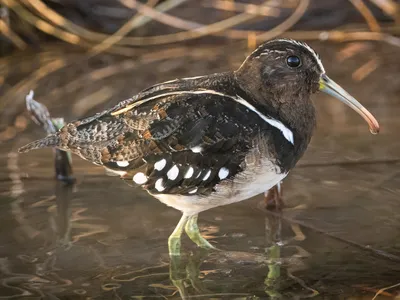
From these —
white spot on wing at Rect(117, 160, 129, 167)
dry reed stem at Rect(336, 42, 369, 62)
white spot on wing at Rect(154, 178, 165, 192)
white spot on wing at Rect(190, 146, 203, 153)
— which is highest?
dry reed stem at Rect(336, 42, 369, 62)

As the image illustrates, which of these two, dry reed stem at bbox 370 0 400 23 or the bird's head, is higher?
dry reed stem at bbox 370 0 400 23

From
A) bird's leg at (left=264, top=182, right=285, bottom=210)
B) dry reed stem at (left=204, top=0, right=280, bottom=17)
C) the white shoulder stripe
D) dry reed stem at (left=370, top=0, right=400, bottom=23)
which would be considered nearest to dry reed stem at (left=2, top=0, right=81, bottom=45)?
dry reed stem at (left=204, top=0, right=280, bottom=17)

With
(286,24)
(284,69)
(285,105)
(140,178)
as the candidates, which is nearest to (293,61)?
(284,69)

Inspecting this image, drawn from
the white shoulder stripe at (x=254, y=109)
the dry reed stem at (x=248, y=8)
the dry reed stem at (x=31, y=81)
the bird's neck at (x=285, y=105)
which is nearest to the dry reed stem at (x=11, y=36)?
the dry reed stem at (x=31, y=81)

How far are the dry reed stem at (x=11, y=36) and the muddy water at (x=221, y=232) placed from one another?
6.48 ft

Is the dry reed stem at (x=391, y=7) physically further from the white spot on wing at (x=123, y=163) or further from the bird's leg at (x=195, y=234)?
the white spot on wing at (x=123, y=163)

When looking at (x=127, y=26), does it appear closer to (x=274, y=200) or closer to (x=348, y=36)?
(x=348, y=36)

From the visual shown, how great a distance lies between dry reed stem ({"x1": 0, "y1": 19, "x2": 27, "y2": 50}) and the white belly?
417cm

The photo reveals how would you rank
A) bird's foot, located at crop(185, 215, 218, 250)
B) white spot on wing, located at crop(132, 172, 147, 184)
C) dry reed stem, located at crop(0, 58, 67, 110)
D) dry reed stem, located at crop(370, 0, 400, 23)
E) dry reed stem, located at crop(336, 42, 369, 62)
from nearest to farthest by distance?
white spot on wing, located at crop(132, 172, 147, 184), bird's foot, located at crop(185, 215, 218, 250), dry reed stem, located at crop(0, 58, 67, 110), dry reed stem, located at crop(336, 42, 369, 62), dry reed stem, located at crop(370, 0, 400, 23)

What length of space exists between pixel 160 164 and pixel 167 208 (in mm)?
794

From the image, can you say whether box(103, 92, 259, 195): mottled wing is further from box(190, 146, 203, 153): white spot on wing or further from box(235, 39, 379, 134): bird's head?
box(235, 39, 379, 134): bird's head

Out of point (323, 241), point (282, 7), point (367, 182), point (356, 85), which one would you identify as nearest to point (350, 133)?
point (367, 182)

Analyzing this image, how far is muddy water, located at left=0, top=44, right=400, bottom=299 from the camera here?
2.80 m

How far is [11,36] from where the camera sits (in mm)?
6887
